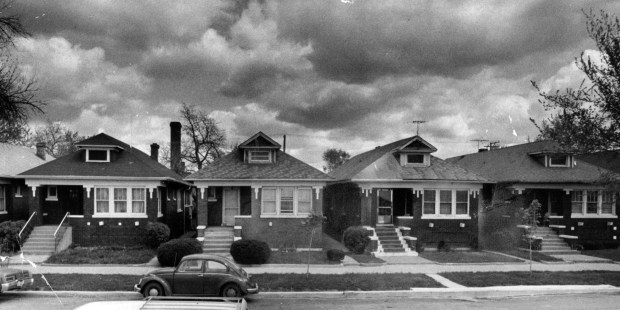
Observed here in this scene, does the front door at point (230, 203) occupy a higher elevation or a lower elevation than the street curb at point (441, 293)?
higher

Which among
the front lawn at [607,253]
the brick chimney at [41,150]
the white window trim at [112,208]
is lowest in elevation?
the front lawn at [607,253]

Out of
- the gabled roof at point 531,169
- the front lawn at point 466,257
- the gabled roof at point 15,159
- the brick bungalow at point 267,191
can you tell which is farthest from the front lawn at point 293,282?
the gabled roof at point 531,169

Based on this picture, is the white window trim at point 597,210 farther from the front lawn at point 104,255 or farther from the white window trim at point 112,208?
the white window trim at point 112,208

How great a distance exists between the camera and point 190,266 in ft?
49.0

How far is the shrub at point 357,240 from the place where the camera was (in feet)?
82.4

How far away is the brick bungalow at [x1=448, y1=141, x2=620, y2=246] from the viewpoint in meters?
28.8

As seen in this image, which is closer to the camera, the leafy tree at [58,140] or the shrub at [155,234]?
the shrub at [155,234]

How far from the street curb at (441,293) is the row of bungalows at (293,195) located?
8.94 meters

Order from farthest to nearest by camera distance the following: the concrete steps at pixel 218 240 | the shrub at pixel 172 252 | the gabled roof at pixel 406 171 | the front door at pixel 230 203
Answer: the front door at pixel 230 203 → the gabled roof at pixel 406 171 → the concrete steps at pixel 218 240 → the shrub at pixel 172 252

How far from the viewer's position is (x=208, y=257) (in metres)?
15.1

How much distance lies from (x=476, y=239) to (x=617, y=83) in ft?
36.5

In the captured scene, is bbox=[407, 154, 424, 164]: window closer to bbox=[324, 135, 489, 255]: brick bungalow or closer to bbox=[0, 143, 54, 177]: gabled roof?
bbox=[324, 135, 489, 255]: brick bungalow

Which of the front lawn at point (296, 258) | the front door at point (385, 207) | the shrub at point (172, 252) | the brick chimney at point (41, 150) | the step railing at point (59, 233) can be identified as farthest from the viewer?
the brick chimney at point (41, 150)

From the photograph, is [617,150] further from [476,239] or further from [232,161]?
[232,161]
